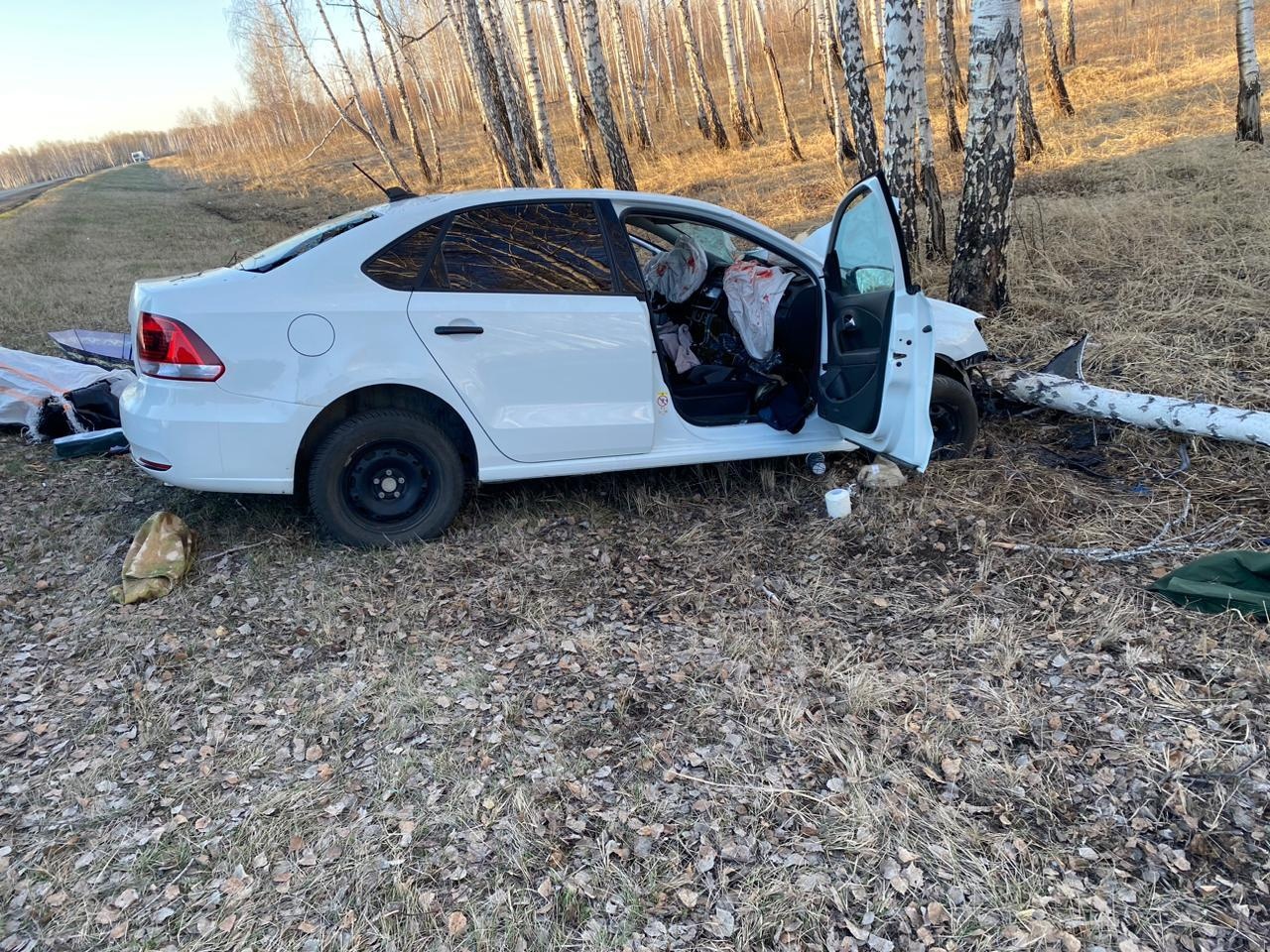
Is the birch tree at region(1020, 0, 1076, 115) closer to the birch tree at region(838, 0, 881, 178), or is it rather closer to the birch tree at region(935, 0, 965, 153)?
the birch tree at region(935, 0, 965, 153)

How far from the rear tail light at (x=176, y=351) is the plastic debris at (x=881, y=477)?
3.22 m

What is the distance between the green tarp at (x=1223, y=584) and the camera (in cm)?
304

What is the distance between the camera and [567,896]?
7.19ft

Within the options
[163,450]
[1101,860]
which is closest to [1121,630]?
[1101,860]

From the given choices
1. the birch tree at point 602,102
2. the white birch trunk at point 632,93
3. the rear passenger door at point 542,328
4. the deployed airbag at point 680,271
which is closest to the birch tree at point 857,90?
the birch tree at point 602,102

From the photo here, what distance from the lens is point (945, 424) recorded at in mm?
4574

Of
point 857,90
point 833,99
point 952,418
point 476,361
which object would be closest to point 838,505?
point 952,418

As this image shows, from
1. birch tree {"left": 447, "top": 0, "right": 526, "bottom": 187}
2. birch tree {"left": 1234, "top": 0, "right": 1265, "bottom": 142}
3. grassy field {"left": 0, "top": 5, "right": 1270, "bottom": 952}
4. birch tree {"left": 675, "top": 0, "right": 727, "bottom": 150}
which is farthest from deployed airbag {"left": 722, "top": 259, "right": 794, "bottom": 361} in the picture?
birch tree {"left": 675, "top": 0, "right": 727, "bottom": 150}

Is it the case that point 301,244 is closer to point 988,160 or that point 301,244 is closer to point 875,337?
point 875,337

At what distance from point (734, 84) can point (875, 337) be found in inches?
674

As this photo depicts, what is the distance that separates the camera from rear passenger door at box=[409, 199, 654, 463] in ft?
12.2

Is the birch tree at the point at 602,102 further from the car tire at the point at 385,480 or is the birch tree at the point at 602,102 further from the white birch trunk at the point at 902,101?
the car tire at the point at 385,480

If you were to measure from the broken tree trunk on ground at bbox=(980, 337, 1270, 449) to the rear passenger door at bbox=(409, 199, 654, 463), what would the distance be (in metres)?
2.52

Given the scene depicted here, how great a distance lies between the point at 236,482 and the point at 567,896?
7.98ft
